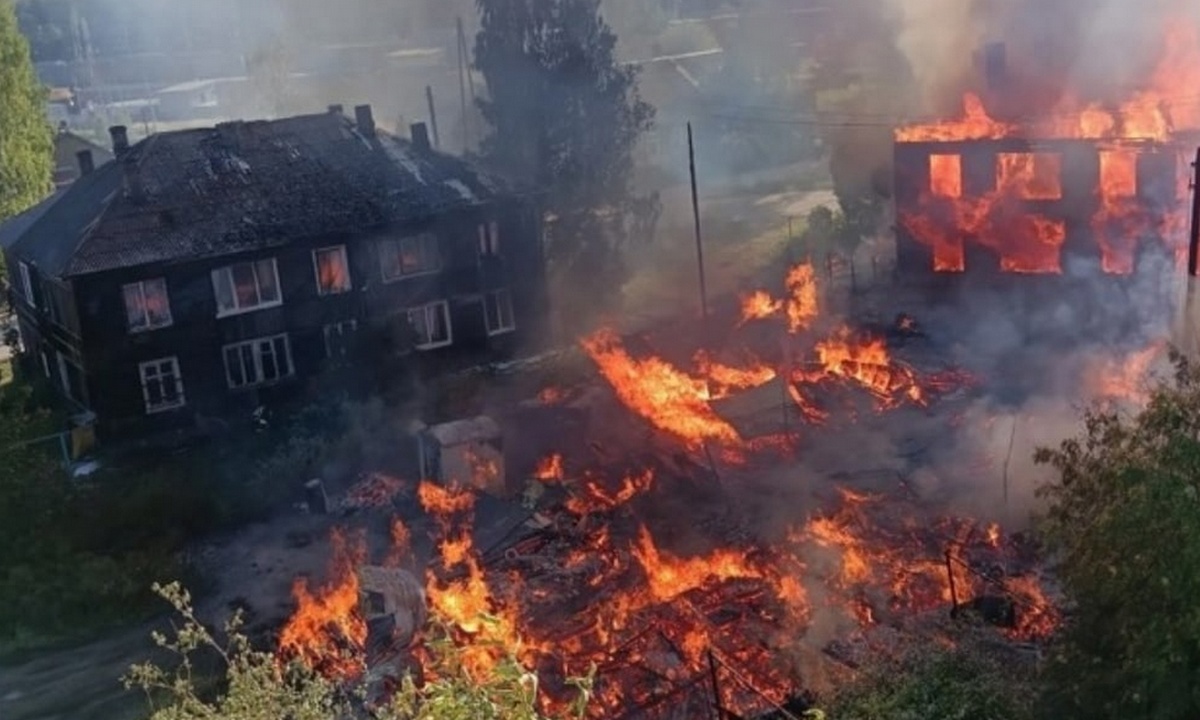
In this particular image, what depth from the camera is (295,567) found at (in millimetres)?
21031

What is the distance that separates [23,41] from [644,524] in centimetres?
3682

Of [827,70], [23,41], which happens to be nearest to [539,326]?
[23,41]

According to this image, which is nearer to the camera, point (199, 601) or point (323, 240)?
point (199, 601)

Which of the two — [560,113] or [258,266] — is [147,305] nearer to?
[258,266]

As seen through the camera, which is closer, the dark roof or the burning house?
the dark roof

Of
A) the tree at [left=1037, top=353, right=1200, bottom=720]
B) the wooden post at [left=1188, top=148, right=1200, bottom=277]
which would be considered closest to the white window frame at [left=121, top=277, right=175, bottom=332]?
the tree at [left=1037, top=353, right=1200, bottom=720]

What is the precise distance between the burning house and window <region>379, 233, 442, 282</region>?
49.3 feet

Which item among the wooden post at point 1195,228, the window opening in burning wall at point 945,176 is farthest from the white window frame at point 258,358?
the wooden post at point 1195,228

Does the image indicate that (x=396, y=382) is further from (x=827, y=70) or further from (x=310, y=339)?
(x=827, y=70)

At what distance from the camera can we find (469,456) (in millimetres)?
22609

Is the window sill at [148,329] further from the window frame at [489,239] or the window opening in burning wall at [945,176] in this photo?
the window opening in burning wall at [945,176]

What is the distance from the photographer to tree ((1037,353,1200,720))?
879 cm

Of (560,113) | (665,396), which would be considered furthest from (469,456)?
(560,113)

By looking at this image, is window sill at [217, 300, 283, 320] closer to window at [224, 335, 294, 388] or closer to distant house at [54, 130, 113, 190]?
window at [224, 335, 294, 388]
